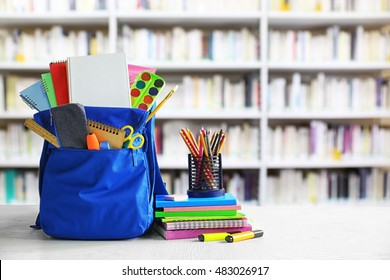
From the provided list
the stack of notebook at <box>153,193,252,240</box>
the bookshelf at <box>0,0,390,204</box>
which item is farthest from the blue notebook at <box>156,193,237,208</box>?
the bookshelf at <box>0,0,390,204</box>

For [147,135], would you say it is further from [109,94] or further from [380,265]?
[380,265]

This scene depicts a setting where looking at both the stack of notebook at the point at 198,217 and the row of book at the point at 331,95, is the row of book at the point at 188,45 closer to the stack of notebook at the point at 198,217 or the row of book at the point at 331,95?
the row of book at the point at 331,95

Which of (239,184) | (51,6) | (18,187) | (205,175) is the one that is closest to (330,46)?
(239,184)

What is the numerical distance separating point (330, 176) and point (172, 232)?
250 centimetres

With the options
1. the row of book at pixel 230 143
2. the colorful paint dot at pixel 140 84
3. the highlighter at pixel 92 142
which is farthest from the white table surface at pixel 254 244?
the row of book at pixel 230 143

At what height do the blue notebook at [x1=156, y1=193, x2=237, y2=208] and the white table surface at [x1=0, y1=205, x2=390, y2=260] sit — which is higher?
the blue notebook at [x1=156, y1=193, x2=237, y2=208]

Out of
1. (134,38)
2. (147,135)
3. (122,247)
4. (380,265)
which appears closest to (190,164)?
(147,135)

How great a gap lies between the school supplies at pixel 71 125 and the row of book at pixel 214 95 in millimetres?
2245

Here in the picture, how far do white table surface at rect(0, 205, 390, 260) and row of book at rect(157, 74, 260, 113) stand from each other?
2079mm

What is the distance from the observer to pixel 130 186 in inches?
32.7

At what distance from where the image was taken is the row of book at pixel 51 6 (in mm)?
3012

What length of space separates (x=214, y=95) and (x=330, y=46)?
784 mm

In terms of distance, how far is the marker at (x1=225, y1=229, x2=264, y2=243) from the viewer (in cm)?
84

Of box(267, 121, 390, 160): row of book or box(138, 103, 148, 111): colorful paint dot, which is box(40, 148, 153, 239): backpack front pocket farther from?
box(267, 121, 390, 160): row of book
